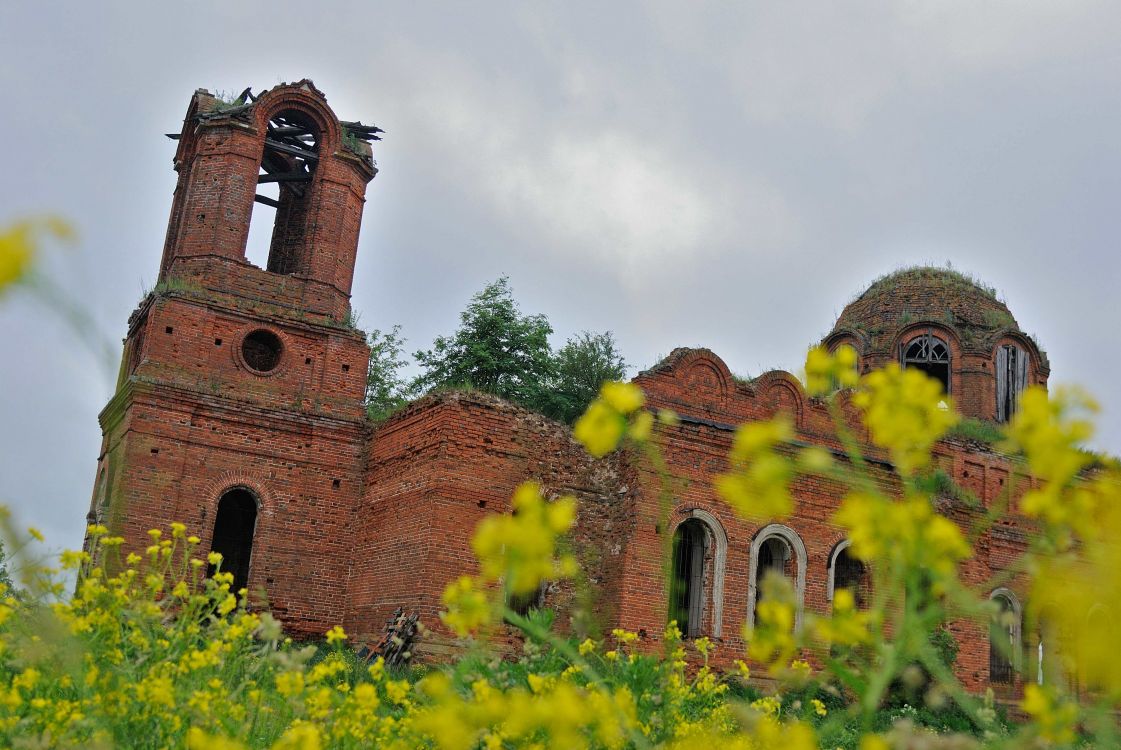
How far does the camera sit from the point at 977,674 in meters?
17.9

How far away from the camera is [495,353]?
29.4 metres

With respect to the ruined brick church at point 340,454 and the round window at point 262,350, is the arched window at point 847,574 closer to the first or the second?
the ruined brick church at point 340,454

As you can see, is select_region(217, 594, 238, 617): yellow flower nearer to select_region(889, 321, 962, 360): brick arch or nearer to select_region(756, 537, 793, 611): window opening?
select_region(756, 537, 793, 611): window opening

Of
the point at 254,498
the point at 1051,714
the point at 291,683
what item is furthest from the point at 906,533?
the point at 254,498

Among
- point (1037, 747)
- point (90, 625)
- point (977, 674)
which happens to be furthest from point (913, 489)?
point (977, 674)

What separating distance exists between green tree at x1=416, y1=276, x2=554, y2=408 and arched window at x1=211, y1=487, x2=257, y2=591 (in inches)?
437

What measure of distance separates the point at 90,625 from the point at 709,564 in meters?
12.7

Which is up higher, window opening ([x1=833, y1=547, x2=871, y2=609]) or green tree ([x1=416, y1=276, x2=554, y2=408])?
green tree ([x1=416, y1=276, x2=554, y2=408])

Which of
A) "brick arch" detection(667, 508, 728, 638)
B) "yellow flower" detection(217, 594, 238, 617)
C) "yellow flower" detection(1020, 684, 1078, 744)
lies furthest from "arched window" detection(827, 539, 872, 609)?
"yellow flower" detection(1020, 684, 1078, 744)

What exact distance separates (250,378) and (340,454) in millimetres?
1960

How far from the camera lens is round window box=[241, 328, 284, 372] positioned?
58.7ft

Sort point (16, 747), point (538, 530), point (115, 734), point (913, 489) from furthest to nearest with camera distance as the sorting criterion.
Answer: point (115, 734), point (16, 747), point (913, 489), point (538, 530)

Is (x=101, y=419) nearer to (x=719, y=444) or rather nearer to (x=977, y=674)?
(x=719, y=444)

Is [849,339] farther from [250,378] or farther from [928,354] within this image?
[250,378]
